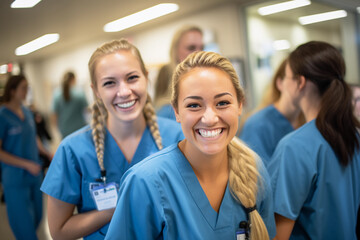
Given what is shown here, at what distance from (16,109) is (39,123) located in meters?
0.14

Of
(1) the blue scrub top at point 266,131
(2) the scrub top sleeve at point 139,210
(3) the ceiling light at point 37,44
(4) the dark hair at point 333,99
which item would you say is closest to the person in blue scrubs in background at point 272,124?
(1) the blue scrub top at point 266,131

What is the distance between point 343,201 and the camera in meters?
1.18

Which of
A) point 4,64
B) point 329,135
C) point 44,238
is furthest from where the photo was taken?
point 44,238

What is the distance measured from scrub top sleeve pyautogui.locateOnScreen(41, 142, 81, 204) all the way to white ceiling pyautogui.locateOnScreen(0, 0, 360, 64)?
59 cm

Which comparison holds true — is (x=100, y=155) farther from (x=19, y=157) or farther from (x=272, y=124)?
(x=272, y=124)

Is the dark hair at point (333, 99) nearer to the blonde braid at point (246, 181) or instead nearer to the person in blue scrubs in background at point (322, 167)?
the person in blue scrubs in background at point (322, 167)

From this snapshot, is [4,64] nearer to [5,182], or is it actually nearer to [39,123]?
[39,123]

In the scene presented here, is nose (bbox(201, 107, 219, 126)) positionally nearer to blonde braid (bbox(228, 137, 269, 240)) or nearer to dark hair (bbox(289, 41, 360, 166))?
blonde braid (bbox(228, 137, 269, 240))

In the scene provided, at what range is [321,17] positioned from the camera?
145 inches

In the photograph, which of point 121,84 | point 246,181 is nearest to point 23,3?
point 121,84

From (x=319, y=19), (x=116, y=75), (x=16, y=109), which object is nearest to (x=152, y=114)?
(x=116, y=75)

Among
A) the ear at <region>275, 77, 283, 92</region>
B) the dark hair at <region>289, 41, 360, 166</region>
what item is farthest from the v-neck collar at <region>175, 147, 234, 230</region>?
the ear at <region>275, 77, 283, 92</region>

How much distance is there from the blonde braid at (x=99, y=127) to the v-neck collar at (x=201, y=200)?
399 mm

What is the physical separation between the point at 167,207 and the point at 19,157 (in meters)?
1.21
